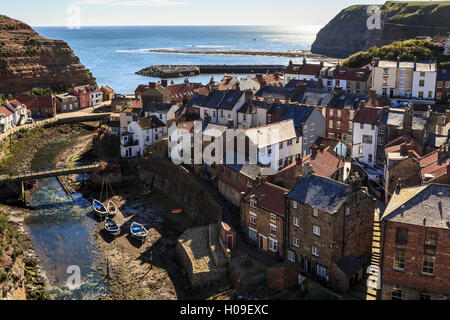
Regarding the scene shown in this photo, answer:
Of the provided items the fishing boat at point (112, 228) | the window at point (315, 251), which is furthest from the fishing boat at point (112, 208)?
the window at point (315, 251)

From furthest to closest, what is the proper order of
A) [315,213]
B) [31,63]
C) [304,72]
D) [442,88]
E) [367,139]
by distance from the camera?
[31,63] < [304,72] < [442,88] < [367,139] < [315,213]

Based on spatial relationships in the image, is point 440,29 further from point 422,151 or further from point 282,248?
point 282,248

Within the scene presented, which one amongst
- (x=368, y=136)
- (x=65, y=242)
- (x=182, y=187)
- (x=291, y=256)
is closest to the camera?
(x=291, y=256)

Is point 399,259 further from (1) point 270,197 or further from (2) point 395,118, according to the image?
(2) point 395,118

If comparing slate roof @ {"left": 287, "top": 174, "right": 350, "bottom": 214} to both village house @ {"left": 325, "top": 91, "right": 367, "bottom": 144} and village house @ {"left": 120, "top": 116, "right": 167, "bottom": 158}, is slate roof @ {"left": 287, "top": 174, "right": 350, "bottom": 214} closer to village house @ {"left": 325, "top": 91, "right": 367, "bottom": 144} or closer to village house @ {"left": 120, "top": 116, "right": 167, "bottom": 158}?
village house @ {"left": 325, "top": 91, "right": 367, "bottom": 144}

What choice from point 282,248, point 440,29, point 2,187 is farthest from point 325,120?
point 440,29

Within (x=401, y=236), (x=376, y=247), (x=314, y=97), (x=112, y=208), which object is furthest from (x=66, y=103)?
(x=401, y=236)

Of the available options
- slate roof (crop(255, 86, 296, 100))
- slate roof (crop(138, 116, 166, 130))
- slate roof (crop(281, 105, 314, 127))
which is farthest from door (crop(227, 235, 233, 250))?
slate roof (crop(255, 86, 296, 100))
